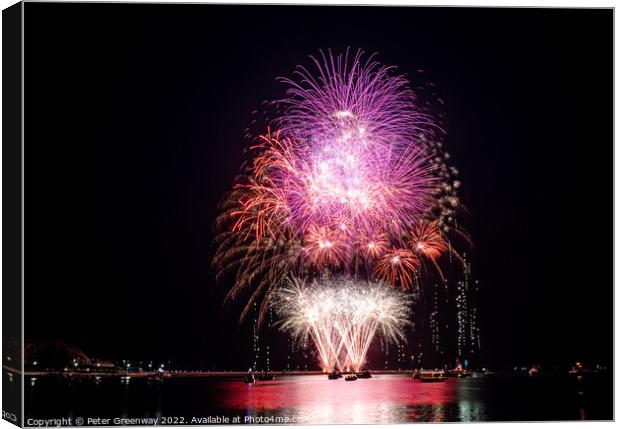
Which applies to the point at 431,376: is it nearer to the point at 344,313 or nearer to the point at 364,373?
the point at 364,373

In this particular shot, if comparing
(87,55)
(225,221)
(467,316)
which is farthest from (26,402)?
(467,316)

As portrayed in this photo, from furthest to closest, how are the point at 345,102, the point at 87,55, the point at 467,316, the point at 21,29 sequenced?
the point at 467,316 → the point at 345,102 → the point at 87,55 → the point at 21,29

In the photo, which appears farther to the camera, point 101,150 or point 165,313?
point 165,313

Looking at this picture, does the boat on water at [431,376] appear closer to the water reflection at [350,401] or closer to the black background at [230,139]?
the water reflection at [350,401]

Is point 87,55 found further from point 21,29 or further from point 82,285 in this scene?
point 82,285

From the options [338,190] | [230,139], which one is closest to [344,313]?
[338,190]
